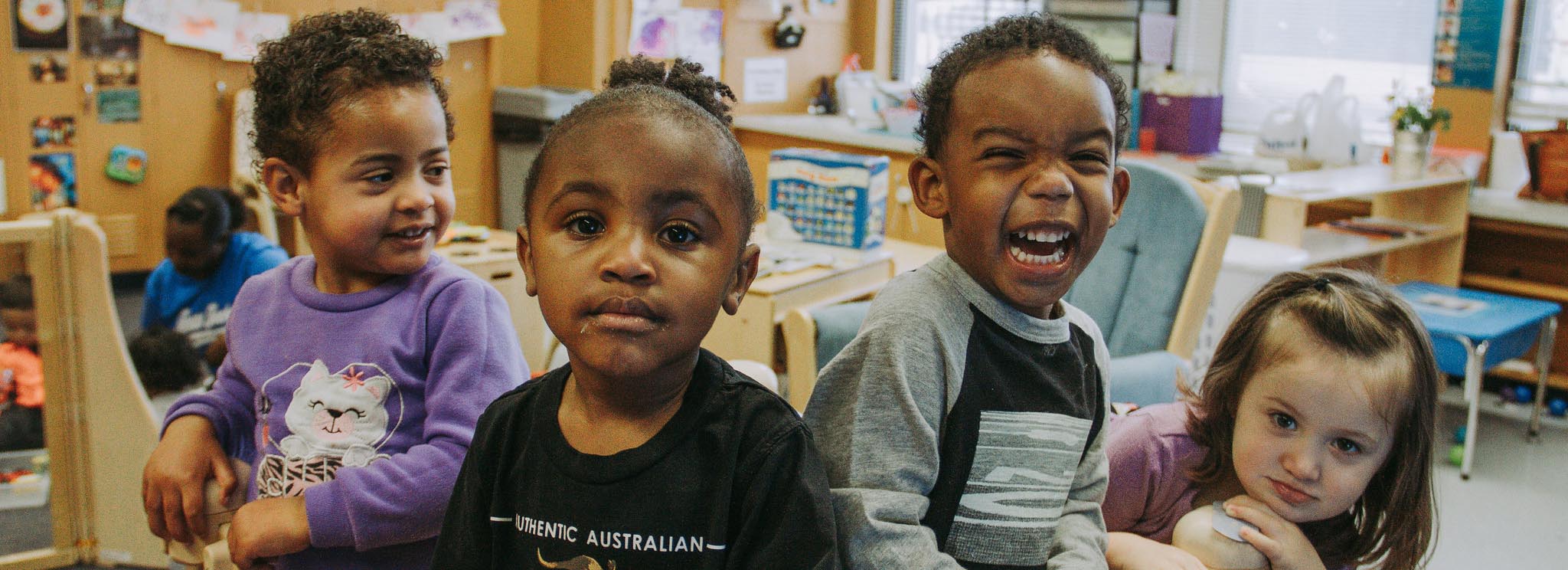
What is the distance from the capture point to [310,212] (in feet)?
4.09

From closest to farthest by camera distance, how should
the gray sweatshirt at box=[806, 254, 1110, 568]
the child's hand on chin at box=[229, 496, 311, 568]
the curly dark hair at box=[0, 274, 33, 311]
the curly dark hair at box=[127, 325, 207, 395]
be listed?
the gray sweatshirt at box=[806, 254, 1110, 568]
the child's hand on chin at box=[229, 496, 311, 568]
the curly dark hair at box=[0, 274, 33, 311]
the curly dark hair at box=[127, 325, 207, 395]

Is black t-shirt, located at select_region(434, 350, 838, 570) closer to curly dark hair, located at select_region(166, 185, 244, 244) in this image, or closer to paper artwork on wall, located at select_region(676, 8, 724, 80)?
curly dark hair, located at select_region(166, 185, 244, 244)

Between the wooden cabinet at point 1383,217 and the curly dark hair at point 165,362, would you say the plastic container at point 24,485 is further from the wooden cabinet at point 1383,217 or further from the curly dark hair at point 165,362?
the wooden cabinet at point 1383,217

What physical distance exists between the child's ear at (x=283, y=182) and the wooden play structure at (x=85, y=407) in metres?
1.12

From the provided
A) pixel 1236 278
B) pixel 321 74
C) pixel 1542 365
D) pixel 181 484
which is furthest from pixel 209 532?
pixel 1542 365

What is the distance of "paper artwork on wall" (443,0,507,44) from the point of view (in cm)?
489

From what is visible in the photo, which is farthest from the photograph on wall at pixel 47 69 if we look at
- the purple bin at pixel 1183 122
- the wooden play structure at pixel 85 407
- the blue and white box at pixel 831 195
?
the purple bin at pixel 1183 122

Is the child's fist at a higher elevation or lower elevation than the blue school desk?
higher

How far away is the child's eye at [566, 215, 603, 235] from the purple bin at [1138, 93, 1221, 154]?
4.10 metres

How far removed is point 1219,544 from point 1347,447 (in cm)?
17

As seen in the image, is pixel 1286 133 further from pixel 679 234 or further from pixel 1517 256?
pixel 679 234

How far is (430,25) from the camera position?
15.9 ft

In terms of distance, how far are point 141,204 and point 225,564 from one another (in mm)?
3859

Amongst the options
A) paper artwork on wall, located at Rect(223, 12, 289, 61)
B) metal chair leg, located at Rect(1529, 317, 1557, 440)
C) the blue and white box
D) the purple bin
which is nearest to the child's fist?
the blue and white box
